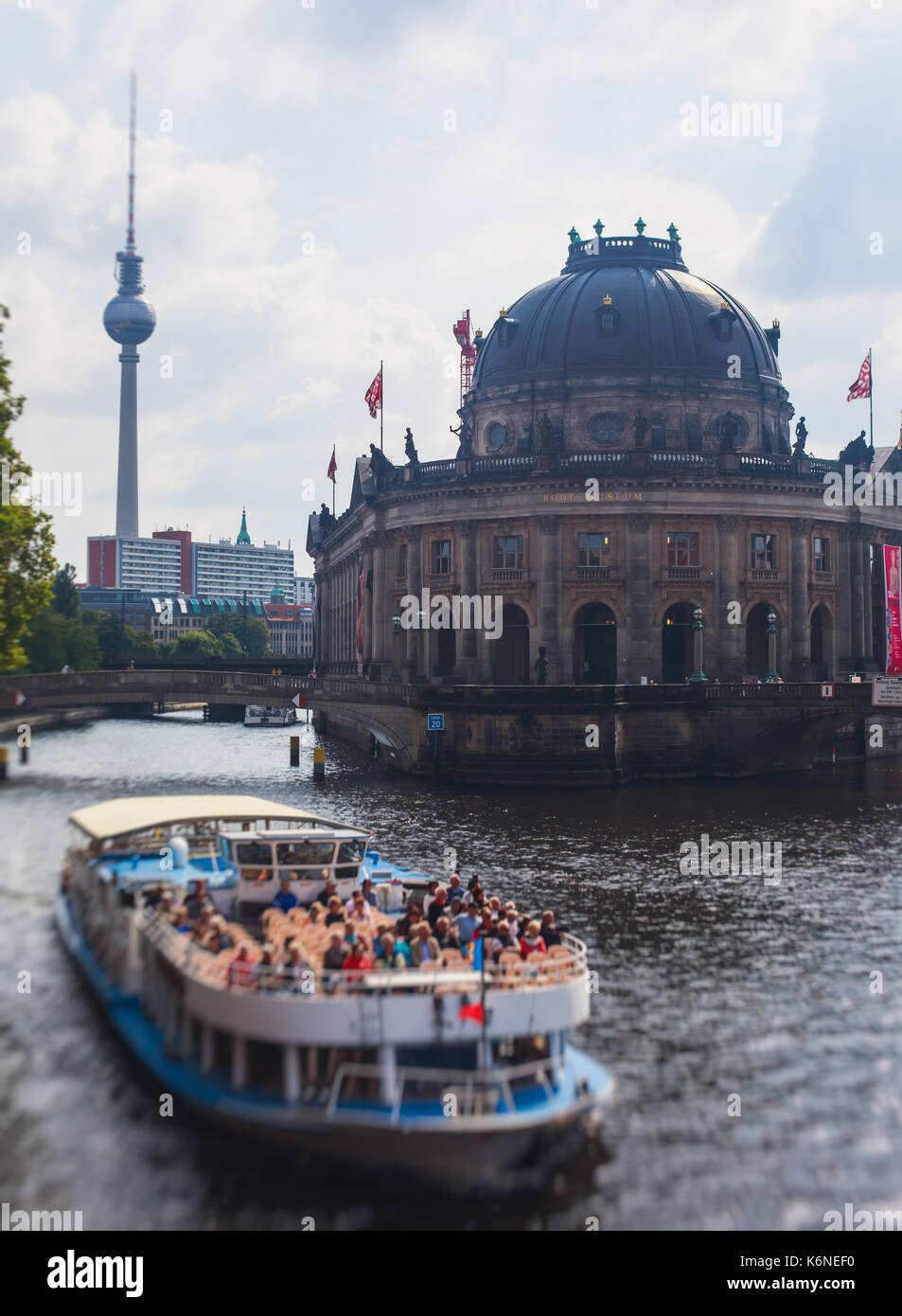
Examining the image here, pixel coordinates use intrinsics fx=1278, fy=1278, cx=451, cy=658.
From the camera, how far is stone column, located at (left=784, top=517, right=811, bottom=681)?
90.8m

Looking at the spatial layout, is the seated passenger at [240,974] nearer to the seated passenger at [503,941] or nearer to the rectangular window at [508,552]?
the seated passenger at [503,941]

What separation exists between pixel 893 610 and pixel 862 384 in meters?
16.9

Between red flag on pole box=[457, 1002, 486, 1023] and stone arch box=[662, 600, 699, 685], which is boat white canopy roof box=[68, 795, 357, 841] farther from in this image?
stone arch box=[662, 600, 699, 685]

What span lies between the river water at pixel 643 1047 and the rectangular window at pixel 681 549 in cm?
2896

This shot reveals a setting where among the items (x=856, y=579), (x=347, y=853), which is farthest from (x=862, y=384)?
(x=347, y=853)

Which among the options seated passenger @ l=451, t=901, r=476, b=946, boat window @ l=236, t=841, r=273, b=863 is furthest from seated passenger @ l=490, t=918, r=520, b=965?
boat window @ l=236, t=841, r=273, b=863

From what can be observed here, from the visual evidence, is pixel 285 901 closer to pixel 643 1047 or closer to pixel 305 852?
pixel 305 852

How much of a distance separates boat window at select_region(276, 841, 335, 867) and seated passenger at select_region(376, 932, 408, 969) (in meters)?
9.12

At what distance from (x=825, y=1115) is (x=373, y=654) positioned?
8223 cm

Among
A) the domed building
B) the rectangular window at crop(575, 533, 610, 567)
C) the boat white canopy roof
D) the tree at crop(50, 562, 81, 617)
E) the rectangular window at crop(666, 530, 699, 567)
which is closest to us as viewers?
the boat white canopy roof

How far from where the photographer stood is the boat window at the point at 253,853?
3412cm

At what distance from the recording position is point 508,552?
91125 mm
